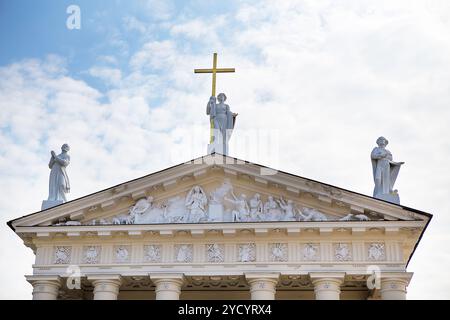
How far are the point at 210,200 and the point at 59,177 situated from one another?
565 cm

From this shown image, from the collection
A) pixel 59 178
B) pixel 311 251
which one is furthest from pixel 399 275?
pixel 59 178

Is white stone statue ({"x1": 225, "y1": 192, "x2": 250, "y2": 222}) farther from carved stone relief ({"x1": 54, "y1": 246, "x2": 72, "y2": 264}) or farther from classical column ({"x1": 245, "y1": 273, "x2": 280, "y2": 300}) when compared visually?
carved stone relief ({"x1": 54, "y1": 246, "x2": 72, "y2": 264})

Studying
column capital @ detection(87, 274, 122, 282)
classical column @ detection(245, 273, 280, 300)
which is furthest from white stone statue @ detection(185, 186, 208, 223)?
column capital @ detection(87, 274, 122, 282)

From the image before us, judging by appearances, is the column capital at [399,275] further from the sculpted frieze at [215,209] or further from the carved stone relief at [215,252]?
the carved stone relief at [215,252]

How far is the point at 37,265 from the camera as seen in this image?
25672 millimetres

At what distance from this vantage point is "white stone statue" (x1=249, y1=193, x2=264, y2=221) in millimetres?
25578

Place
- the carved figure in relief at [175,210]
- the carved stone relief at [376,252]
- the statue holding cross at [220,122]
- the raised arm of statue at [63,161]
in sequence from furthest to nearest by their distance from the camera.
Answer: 1. the statue holding cross at [220,122]
2. the raised arm of statue at [63,161]
3. the carved figure in relief at [175,210]
4. the carved stone relief at [376,252]

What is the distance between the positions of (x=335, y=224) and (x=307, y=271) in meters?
1.77

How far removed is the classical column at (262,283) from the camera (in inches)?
968

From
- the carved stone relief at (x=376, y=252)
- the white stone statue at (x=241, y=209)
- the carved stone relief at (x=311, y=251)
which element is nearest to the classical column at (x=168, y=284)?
the white stone statue at (x=241, y=209)

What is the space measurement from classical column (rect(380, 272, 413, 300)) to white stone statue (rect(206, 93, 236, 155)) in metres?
7.33

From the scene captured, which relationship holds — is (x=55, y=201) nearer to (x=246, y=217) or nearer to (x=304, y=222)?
(x=246, y=217)

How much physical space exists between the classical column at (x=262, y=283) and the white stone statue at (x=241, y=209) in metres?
1.94

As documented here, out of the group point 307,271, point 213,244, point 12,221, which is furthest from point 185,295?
point 12,221
